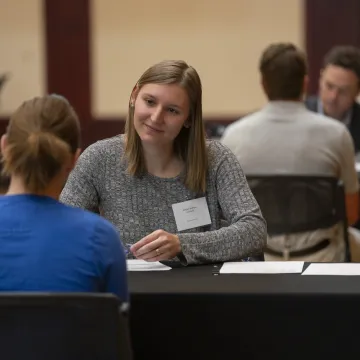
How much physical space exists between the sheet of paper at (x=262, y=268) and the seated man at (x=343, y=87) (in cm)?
269

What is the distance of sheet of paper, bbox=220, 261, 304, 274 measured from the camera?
2.53m

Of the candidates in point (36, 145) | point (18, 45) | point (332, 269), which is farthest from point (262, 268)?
point (18, 45)

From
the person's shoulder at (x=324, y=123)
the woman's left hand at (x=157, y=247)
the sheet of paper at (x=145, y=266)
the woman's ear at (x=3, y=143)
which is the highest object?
the woman's ear at (x=3, y=143)

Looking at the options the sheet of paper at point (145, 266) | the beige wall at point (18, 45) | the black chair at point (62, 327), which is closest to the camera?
the black chair at point (62, 327)

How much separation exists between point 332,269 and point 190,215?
0.52 m

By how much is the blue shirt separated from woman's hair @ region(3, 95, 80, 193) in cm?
5

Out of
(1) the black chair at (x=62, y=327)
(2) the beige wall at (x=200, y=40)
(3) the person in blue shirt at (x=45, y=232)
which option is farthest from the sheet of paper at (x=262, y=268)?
(2) the beige wall at (x=200, y=40)

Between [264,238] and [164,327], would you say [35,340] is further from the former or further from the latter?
[264,238]

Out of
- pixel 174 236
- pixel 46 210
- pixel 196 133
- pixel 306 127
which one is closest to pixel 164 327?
pixel 174 236

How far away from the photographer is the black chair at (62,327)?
1691 mm

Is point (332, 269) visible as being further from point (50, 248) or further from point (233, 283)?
point (50, 248)

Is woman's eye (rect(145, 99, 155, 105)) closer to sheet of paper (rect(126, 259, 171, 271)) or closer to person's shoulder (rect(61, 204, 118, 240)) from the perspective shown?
sheet of paper (rect(126, 259, 171, 271))

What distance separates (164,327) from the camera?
2.30m

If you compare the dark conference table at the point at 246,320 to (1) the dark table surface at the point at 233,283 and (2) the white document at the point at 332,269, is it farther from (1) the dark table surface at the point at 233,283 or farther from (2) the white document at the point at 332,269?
(2) the white document at the point at 332,269
